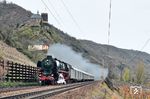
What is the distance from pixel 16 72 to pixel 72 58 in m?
64.1

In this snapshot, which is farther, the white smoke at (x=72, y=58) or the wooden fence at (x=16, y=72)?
the white smoke at (x=72, y=58)

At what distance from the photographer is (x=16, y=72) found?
51.8m

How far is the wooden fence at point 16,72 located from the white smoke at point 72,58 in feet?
34.0

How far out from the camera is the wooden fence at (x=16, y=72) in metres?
46.0

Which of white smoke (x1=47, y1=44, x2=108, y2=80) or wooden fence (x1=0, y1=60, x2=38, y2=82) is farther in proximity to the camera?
white smoke (x1=47, y1=44, x2=108, y2=80)

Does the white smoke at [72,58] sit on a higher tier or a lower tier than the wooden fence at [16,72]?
higher

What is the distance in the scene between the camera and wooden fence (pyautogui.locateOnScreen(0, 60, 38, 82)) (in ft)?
151

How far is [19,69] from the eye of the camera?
53.3 m

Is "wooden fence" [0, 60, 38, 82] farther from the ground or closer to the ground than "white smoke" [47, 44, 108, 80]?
closer to the ground

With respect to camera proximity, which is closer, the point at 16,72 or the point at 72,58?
the point at 16,72

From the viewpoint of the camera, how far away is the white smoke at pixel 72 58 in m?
92.1

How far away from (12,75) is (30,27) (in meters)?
79.5

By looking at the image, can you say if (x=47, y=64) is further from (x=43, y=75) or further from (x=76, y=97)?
(x=76, y=97)

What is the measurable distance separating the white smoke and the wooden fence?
10377 millimetres
